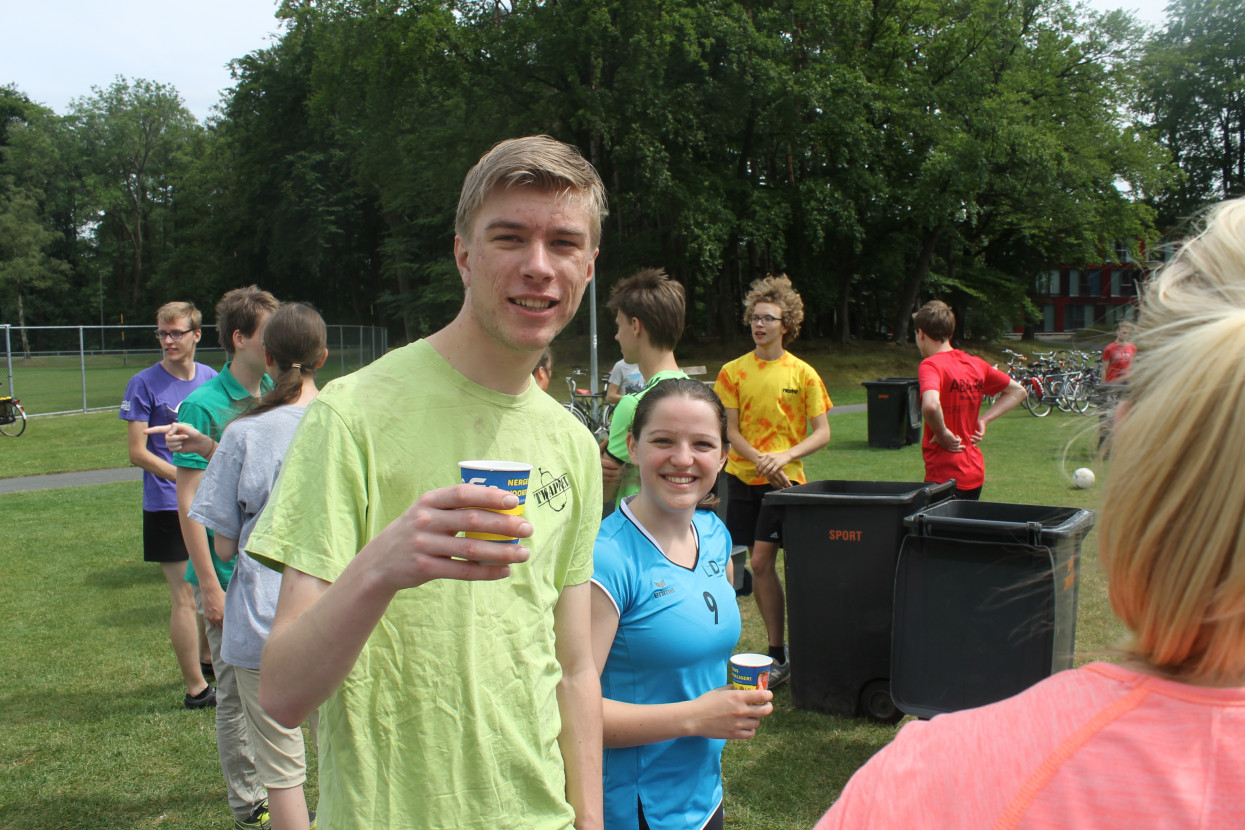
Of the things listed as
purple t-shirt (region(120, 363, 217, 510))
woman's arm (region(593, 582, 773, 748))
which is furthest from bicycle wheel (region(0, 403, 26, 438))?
woman's arm (region(593, 582, 773, 748))

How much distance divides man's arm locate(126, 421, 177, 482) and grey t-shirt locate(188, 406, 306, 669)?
227 centimetres

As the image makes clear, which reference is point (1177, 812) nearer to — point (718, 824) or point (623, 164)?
point (718, 824)

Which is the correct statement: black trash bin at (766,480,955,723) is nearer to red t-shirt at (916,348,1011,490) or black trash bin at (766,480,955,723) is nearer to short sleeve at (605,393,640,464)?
red t-shirt at (916,348,1011,490)

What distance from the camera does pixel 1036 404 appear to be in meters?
20.7

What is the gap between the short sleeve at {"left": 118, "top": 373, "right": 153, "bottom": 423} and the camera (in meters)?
5.34

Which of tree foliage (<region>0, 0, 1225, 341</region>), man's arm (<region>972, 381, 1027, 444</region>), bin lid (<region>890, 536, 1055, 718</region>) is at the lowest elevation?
bin lid (<region>890, 536, 1055, 718</region>)

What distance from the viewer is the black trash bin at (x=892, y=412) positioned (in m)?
15.3

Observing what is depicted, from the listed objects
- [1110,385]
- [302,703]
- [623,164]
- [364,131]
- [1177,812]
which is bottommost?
[302,703]

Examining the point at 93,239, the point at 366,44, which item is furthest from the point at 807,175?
the point at 93,239

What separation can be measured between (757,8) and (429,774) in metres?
34.5

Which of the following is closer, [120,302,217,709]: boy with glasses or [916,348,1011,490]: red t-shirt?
[120,302,217,709]: boy with glasses

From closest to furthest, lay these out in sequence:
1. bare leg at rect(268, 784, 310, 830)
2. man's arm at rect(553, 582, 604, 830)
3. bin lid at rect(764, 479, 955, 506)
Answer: man's arm at rect(553, 582, 604, 830) < bare leg at rect(268, 784, 310, 830) < bin lid at rect(764, 479, 955, 506)

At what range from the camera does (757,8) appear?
104 feet

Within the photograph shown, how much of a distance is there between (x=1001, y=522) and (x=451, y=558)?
342 centimetres
